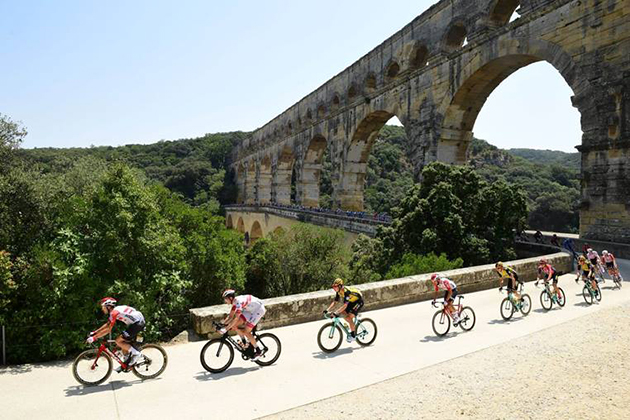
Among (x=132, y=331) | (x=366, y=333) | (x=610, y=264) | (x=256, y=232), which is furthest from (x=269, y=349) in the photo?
(x=256, y=232)

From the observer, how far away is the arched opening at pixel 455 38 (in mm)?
17734

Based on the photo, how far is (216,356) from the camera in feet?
16.0

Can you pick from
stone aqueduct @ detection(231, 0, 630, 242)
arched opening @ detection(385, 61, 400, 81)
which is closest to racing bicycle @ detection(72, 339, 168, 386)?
stone aqueduct @ detection(231, 0, 630, 242)

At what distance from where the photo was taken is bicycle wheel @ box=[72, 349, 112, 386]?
449 centimetres

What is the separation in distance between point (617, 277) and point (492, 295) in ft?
10.3

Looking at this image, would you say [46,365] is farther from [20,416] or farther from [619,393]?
[619,393]

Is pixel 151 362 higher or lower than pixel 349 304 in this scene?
lower

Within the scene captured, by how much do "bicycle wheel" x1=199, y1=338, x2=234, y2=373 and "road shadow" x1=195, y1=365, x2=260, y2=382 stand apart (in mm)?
53

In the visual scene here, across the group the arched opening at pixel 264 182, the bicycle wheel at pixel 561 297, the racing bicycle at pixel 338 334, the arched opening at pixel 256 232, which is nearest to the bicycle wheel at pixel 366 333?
the racing bicycle at pixel 338 334

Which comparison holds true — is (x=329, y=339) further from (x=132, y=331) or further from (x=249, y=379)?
(x=132, y=331)

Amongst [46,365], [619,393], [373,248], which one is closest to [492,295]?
[619,393]

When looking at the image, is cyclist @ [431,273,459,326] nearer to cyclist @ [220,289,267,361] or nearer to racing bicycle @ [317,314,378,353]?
racing bicycle @ [317,314,378,353]

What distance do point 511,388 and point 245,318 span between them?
3.00 meters

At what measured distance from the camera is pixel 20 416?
12.5 ft
